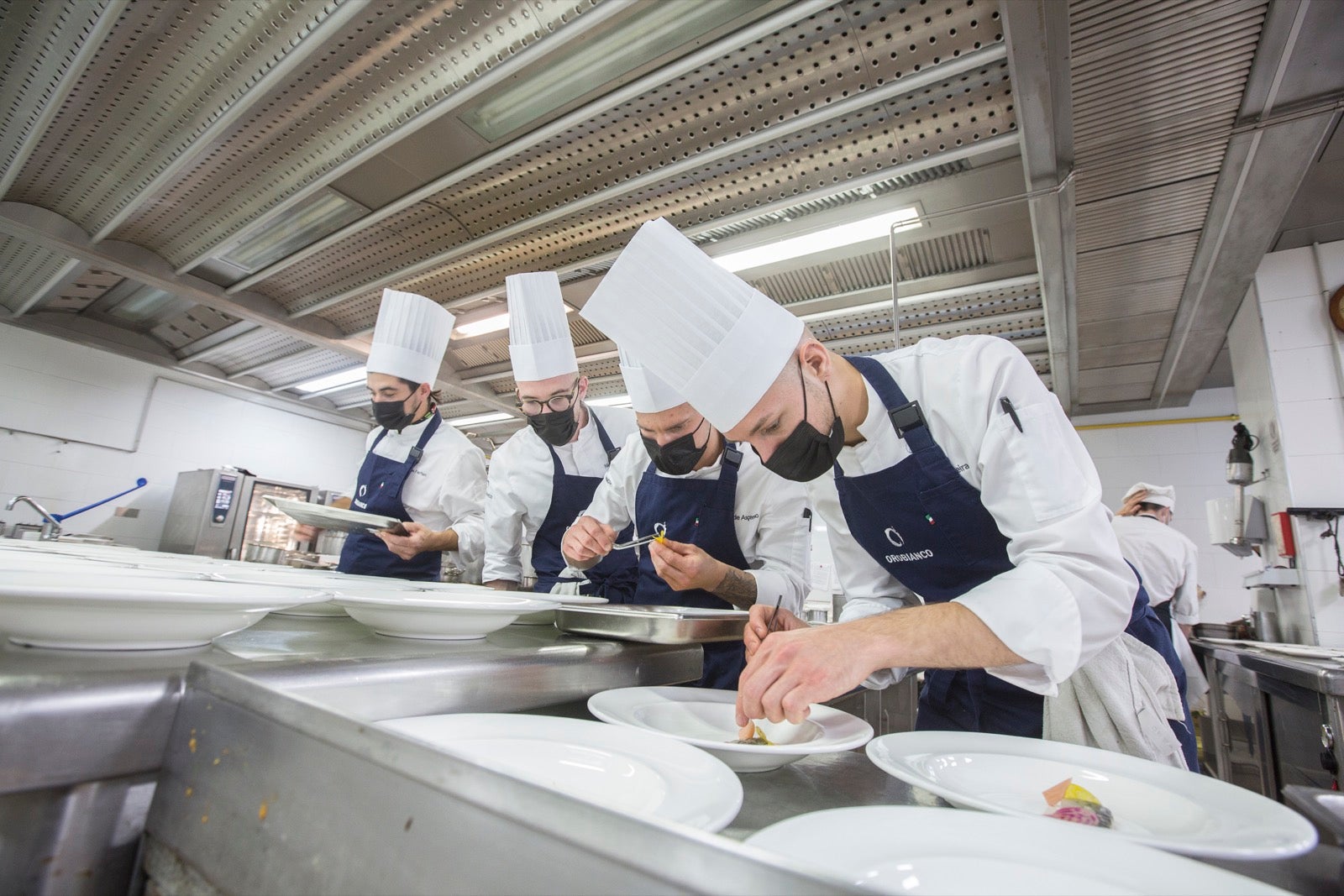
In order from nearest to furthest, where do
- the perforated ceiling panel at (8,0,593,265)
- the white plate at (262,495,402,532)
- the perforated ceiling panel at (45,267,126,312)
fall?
1. the white plate at (262,495,402,532)
2. the perforated ceiling panel at (8,0,593,265)
3. the perforated ceiling panel at (45,267,126,312)

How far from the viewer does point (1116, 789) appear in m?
0.66

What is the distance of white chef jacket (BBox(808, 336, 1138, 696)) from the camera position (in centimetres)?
88

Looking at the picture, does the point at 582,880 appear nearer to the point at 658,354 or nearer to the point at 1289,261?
the point at 658,354

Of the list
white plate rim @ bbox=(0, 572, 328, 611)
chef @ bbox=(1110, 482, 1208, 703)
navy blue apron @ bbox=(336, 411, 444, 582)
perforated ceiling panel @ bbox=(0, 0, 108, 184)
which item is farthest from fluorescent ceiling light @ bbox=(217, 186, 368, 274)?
chef @ bbox=(1110, 482, 1208, 703)

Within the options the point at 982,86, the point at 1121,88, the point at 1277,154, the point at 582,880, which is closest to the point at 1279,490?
the point at 1277,154

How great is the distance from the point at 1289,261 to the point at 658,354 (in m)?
4.08

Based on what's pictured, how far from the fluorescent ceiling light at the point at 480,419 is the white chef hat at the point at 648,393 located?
4847mm

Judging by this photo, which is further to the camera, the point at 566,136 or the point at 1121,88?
the point at 566,136

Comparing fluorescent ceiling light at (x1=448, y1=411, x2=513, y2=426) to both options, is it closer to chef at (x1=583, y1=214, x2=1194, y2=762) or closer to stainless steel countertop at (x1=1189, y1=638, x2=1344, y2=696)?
chef at (x1=583, y1=214, x2=1194, y2=762)

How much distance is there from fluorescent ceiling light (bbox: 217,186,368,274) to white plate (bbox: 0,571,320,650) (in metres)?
3.05

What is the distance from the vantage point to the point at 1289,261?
3.41 meters

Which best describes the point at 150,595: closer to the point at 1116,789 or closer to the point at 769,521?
the point at 1116,789

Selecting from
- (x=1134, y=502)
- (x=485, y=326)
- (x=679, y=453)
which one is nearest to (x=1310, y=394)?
(x=1134, y=502)

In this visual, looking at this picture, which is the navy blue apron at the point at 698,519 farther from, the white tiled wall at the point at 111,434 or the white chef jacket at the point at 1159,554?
the white tiled wall at the point at 111,434
